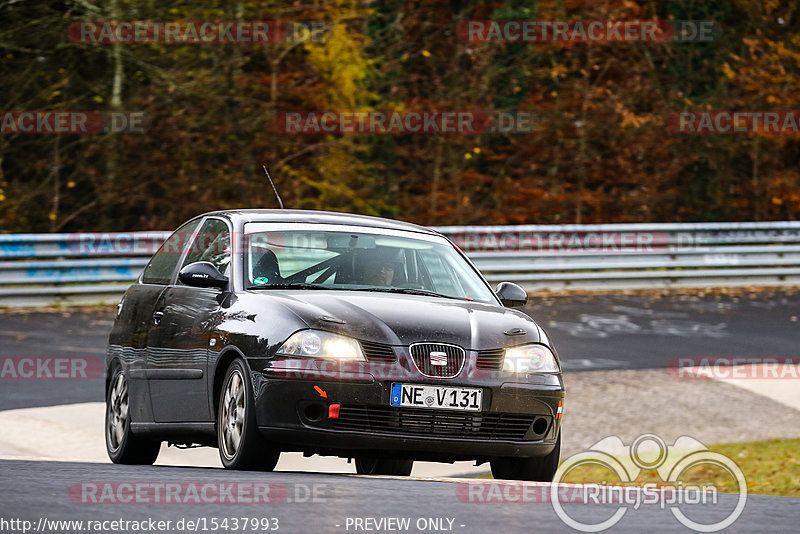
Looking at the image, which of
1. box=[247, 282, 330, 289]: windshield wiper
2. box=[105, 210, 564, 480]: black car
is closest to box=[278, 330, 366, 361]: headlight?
box=[105, 210, 564, 480]: black car

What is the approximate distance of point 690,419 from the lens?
13.0m

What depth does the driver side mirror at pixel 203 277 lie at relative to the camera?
26.8 feet

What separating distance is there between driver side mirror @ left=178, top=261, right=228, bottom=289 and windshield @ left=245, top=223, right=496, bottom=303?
A: 0.52ft

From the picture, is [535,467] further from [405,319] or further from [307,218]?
[307,218]

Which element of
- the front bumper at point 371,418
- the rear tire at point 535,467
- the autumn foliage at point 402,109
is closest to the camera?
the front bumper at point 371,418

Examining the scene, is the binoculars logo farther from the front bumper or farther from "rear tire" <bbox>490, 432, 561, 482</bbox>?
the front bumper

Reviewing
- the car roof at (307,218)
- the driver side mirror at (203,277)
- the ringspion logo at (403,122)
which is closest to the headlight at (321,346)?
the driver side mirror at (203,277)

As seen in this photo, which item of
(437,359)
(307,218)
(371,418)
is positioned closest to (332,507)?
(371,418)

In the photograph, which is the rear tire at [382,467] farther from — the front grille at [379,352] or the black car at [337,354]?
the front grille at [379,352]

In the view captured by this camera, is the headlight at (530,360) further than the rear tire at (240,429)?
Yes

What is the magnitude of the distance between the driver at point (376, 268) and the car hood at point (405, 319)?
1.08 feet

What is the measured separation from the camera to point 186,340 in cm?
834

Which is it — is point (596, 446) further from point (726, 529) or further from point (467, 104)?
point (467, 104)

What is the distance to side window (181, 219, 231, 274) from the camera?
8.59 meters
